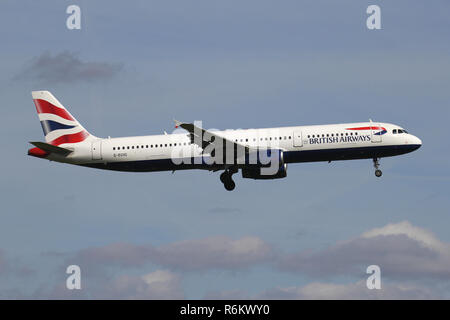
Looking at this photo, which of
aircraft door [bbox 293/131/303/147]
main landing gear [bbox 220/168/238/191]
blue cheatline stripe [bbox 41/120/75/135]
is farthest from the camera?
blue cheatline stripe [bbox 41/120/75/135]

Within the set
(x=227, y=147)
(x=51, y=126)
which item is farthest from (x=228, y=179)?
(x=51, y=126)

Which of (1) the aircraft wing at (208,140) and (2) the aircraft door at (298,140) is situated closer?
(1) the aircraft wing at (208,140)

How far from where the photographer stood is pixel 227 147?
67.3 m

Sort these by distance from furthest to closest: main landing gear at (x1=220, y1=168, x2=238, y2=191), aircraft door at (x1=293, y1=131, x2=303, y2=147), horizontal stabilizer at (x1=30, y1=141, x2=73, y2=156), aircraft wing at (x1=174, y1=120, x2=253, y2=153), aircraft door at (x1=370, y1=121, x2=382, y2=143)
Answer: main landing gear at (x1=220, y1=168, x2=238, y2=191)
horizontal stabilizer at (x1=30, y1=141, x2=73, y2=156)
aircraft door at (x1=370, y1=121, x2=382, y2=143)
aircraft door at (x1=293, y1=131, x2=303, y2=147)
aircraft wing at (x1=174, y1=120, x2=253, y2=153)

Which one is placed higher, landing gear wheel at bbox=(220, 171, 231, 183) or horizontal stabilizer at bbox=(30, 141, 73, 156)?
horizontal stabilizer at bbox=(30, 141, 73, 156)

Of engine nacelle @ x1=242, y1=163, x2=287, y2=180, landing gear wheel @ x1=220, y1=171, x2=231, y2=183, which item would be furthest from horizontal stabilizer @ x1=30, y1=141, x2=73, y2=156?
engine nacelle @ x1=242, y1=163, x2=287, y2=180

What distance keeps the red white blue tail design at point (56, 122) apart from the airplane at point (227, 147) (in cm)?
9

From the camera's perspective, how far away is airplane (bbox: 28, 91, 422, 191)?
66438 mm

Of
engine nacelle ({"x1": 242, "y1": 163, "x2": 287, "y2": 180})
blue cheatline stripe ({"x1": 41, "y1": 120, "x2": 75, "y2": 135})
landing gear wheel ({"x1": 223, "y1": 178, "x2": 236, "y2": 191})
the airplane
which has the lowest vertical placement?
landing gear wheel ({"x1": 223, "y1": 178, "x2": 236, "y2": 191})

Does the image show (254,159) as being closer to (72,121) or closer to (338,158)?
(338,158)

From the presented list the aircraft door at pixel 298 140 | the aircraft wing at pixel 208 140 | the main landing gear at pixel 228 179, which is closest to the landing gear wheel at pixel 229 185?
the main landing gear at pixel 228 179

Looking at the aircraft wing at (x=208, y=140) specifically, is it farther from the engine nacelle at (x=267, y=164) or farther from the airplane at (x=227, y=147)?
the engine nacelle at (x=267, y=164)

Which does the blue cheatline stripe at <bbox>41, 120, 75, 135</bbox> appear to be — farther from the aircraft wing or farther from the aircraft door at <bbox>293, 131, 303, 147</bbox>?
the aircraft door at <bbox>293, 131, 303, 147</bbox>

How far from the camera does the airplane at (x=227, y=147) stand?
66438 mm
